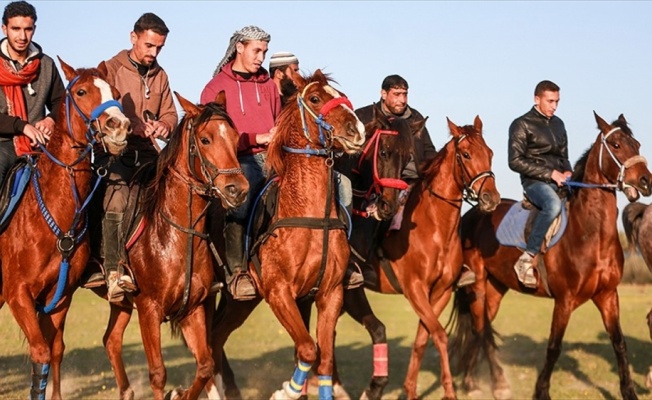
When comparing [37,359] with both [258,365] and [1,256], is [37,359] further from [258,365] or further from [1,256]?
[258,365]

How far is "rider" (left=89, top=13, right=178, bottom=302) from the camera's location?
31.5ft

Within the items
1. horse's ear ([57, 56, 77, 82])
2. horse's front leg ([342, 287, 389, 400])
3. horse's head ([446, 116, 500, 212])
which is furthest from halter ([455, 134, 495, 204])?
horse's ear ([57, 56, 77, 82])

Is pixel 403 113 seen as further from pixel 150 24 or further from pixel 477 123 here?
pixel 150 24

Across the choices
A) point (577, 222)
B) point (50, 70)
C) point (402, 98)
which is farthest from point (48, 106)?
point (577, 222)

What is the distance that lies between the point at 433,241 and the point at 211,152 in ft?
15.4

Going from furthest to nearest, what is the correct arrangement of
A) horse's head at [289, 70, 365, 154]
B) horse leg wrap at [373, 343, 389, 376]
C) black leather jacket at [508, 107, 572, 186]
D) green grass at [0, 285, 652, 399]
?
green grass at [0, 285, 652, 399]
black leather jacket at [508, 107, 572, 186]
horse leg wrap at [373, 343, 389, 376]
horse's head at [289, 70, 365, 154]

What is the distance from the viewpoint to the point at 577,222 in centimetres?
1328

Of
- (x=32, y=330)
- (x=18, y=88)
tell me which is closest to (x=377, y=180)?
(x=18, y=88)

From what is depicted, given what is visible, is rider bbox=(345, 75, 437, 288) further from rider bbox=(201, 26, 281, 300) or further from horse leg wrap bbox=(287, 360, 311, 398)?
horse leg wrap bbox=(287, 360, 311, 398)

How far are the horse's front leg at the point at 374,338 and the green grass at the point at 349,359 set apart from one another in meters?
1.92

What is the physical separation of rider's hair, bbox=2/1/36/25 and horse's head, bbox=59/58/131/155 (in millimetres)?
700

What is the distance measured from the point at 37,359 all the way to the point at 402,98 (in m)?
6.20

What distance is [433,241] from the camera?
12.8 m

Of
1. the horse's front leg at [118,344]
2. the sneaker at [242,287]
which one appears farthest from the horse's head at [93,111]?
the horse's front leg at [118,344]
